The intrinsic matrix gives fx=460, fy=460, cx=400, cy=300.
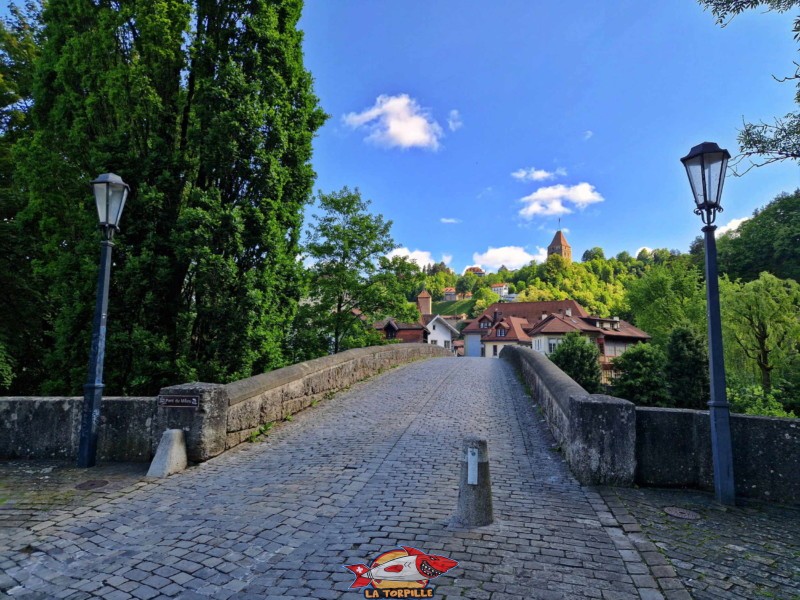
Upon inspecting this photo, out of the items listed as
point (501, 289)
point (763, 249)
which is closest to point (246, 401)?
point (763, 249)

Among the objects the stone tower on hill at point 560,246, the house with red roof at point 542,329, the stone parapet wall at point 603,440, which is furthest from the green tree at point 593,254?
the stone parapet wall at point 603,440

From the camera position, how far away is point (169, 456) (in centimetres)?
581

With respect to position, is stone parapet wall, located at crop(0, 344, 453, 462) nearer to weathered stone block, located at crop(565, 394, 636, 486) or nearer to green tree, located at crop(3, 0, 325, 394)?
green tree, located at crop(3, 0, 325, 394)

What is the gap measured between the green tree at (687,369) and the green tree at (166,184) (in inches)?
883

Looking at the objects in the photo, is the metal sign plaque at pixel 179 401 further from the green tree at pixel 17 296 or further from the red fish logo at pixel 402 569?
the green tree at pixel 17 296

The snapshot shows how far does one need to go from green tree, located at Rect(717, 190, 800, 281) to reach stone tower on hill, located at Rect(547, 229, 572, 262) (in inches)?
4061

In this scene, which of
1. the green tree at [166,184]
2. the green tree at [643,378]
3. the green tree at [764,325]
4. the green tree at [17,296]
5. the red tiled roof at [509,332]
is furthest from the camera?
the red tiled roof at [509,332]

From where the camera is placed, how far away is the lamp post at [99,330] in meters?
5.98

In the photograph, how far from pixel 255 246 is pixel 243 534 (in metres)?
6.95

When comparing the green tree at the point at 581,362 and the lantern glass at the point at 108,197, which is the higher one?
the lantern glass at the point at 108,197

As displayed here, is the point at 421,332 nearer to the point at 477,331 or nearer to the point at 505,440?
the point at 477,331

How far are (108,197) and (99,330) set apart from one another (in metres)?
1.86

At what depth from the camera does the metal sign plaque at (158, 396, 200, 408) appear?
20.0ft

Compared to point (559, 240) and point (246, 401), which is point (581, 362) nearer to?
point (246, 401)
